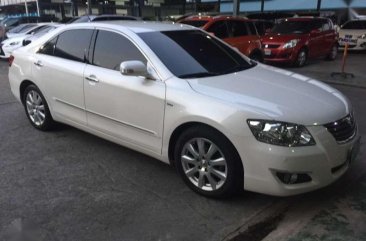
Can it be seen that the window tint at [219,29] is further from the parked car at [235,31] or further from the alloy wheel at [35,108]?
the alloy wheel at [35,108]

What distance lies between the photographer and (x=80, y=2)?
37.7 metres

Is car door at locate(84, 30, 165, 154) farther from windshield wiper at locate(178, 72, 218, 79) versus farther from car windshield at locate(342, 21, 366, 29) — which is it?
car windshield at locate(342, 21, 366, 29)

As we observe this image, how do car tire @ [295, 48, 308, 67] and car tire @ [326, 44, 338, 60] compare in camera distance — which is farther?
car tire @ [326, 44, 338, 60]

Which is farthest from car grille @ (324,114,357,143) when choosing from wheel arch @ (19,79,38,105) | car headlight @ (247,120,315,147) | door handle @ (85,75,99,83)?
wheel arch @ (19,79,38,105)

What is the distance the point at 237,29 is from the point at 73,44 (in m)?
7.03

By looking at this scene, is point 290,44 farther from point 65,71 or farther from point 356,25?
point 65,71

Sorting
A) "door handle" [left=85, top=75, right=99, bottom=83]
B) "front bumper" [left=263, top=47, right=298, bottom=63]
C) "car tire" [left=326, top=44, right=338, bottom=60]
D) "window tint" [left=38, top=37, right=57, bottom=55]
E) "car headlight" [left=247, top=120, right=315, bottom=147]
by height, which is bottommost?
"car tire" [left=326, top=44, right=338, bottom=60]

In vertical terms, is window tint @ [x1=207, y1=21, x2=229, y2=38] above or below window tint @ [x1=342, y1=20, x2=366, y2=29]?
above

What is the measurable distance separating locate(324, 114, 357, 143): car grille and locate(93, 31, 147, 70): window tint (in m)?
1.91

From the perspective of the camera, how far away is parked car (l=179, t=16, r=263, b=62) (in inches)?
424

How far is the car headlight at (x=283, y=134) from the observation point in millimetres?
3201

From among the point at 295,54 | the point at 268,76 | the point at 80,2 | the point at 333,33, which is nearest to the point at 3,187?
the point at 268,76

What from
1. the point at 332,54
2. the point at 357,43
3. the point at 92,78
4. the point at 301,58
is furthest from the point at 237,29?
the point at 357,43

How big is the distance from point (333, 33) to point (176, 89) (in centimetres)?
1231
